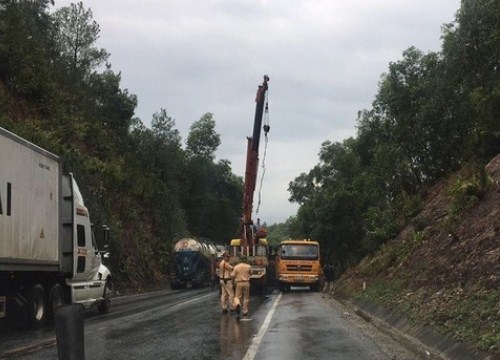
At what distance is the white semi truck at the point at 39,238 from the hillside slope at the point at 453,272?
26.8 ft

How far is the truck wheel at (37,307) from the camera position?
46.1 feet

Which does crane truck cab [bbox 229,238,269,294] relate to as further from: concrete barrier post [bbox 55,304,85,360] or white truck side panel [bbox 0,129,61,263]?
concrete barrier post [bbox 55,304,85,360]

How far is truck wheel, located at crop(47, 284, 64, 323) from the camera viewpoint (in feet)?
49.0

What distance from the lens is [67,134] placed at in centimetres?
3875

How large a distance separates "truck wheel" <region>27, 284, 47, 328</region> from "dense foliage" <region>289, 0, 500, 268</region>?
1522cm

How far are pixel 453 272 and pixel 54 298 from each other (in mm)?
9436

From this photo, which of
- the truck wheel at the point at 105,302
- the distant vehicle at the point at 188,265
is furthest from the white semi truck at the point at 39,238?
the distant vehicle at the point at 188,265

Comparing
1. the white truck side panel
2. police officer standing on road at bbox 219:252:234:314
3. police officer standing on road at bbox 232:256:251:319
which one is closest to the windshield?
police officer standing on road at bbox 219:252:234:314

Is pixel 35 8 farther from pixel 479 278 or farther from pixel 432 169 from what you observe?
pixel 479 278

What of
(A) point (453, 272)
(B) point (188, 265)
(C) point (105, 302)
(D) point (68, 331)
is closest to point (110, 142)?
(B) point (188, 265)

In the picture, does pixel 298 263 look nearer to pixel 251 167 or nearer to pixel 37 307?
pixel 251 167

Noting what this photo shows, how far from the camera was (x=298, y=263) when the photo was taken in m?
34.9

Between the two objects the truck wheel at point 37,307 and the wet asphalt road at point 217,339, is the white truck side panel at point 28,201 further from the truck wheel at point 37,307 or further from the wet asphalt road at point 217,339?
the wet asphalt road at point 217,339

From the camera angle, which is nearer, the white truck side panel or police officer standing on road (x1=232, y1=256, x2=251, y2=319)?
the white truck side panel
